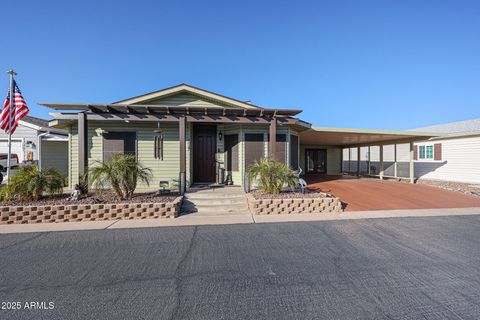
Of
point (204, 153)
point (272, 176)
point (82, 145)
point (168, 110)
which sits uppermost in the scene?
point (168, 110)

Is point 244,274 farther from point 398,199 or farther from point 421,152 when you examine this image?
point 421,152

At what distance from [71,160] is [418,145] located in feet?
67.2

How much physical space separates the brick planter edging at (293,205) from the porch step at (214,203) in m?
0.44

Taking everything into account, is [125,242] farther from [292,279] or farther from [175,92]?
[175,92]

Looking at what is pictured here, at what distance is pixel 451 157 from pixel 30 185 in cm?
1970

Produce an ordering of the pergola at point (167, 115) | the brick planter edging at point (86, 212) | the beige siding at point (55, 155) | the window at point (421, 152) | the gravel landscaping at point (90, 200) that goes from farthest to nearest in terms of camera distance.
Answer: the window at point (421, 152)
the beige siding at point (55, 155)
the pergola at point (167, 115)
the gravel landscaping at point (90, 200)
the brick planter edging at point (86, 212)

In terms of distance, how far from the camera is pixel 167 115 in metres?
7.47

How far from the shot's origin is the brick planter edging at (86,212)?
199 inches

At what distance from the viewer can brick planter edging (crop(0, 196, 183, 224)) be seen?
16.6 feet

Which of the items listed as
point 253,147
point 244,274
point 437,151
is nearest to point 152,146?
point 253,147

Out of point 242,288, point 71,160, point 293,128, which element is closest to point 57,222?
point 71,160

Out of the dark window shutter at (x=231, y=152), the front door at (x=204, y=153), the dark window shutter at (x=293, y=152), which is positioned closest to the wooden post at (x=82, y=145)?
the front door at (x=204, y=153)

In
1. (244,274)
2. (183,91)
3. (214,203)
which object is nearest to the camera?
(244,274)

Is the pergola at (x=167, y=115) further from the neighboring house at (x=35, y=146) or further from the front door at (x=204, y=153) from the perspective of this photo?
the neighboring house at (x=35, y=146)
